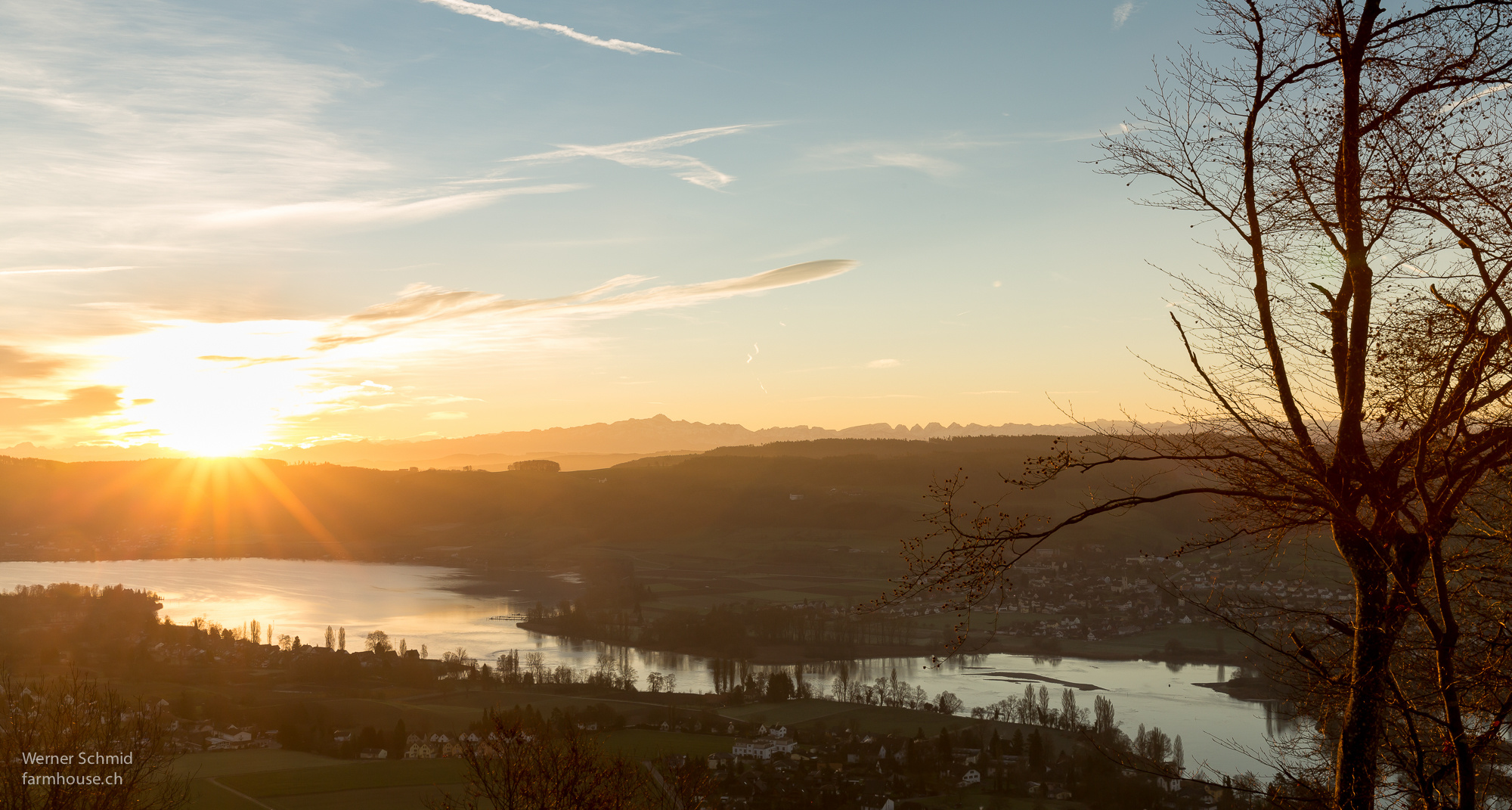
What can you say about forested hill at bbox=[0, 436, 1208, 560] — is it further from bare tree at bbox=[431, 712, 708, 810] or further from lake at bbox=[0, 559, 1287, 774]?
bare tree at bbox=[431, 712, 708, 810]

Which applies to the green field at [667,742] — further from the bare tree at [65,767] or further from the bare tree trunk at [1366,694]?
the bare tree trunk at [1366,694]

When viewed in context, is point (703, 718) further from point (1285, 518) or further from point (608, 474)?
point (608, 474)

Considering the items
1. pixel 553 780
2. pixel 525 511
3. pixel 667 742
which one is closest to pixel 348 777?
pixel 667 742

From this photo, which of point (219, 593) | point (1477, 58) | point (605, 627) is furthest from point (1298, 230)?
point (219, 593)

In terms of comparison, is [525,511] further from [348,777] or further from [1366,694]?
[1366,694]

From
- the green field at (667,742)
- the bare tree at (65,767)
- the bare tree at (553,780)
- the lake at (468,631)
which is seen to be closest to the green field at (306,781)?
the green field at (667,742)

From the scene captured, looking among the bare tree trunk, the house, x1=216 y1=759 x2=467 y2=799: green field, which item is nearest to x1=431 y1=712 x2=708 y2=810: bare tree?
the bare tree trunk

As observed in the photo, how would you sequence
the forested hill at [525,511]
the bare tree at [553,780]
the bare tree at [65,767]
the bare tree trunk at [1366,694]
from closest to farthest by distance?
1. the bare tree trunk at [1366,694]
2. the bare tree at [553,780]
3. the bare tree at [65,767]
4. the forested hill at [525,511]
